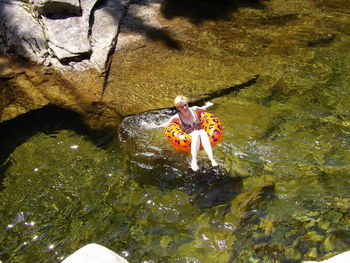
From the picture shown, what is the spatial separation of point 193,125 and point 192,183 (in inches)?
34.0

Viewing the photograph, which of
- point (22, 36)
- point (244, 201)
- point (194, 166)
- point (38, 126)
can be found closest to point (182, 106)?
point (194, 166)

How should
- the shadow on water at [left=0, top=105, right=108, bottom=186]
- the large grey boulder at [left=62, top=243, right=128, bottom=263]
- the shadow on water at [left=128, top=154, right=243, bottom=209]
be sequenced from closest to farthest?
the large grey boulder at [left=62, top=243, right=128, bottom=263] → the shadow on water at [left=128, top=154, right=243, bottom=209] → the shadow on water at [left=0, top=105, right=108, bottom=186]

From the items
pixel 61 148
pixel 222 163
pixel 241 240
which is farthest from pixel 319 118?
pixel 61 148

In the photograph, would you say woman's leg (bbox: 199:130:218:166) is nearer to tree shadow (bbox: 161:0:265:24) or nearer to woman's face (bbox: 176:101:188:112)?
woman's face (bbox: 176:101:188:112)

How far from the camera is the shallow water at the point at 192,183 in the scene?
4090mm

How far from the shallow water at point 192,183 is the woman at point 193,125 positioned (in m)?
0.36

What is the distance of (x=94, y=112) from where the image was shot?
5930 mm

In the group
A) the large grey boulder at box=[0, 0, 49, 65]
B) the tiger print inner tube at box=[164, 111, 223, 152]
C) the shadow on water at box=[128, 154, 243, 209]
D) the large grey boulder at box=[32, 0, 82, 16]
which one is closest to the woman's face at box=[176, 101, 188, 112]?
the tiger print inner tube at box=[164, 111, 223, 152]

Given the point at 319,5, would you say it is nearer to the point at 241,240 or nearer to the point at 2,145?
the point at 241,240

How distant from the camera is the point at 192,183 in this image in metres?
4.92

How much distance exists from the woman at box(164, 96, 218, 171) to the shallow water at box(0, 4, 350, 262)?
1.18 ft

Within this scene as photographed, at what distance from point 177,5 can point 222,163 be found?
4.55 m

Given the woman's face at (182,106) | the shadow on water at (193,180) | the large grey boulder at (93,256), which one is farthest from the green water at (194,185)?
the large grey boulder at (93,256)

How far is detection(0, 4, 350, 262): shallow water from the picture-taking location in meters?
4.09
